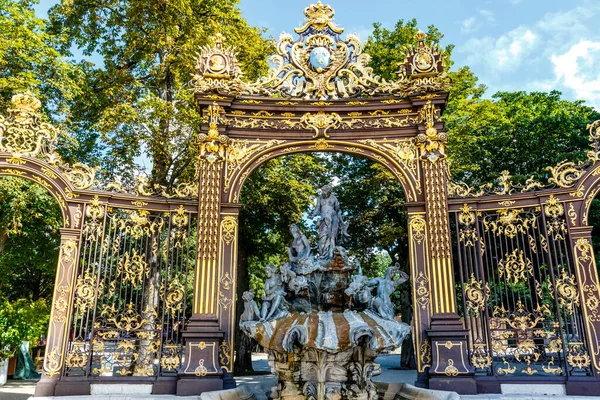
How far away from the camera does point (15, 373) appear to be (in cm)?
1338

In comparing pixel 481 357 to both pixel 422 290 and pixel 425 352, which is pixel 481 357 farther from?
pixel 422 290

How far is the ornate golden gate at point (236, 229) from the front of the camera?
7402mm

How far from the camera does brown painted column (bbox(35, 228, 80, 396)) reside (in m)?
7.16

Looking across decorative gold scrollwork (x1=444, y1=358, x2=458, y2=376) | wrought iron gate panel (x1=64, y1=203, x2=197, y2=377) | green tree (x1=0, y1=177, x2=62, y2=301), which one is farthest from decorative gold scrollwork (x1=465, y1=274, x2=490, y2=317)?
green tree (x1=0, y1=177, x2=62, y2=301)

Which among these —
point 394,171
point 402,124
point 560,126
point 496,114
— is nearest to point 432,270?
point 394,171

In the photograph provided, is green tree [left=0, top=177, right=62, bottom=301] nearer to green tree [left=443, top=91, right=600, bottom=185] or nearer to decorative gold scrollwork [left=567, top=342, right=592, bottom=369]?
green tree [left=443, top=91, right=600, bottom=185]

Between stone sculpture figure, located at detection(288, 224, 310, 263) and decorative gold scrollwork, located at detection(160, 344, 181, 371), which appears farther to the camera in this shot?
stone sculpture figure, located at detection(288, 224, 310, 263)

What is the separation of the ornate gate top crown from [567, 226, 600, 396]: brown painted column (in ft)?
11.7

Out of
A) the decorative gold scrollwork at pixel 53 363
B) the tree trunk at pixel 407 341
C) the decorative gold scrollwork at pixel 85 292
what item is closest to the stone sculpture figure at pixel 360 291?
the decorative gold scrollwork at pixel 85 292

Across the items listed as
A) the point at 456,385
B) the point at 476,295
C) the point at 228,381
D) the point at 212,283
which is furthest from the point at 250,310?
the point at 476,295

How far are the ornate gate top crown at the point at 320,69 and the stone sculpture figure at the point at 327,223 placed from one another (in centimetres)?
206

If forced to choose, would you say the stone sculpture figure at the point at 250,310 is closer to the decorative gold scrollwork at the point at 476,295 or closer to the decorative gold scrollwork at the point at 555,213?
the decorative gold scrollwork at the point at 476,295

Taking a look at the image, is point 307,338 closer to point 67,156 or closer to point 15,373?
point 67,156

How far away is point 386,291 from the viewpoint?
25.5 feet
